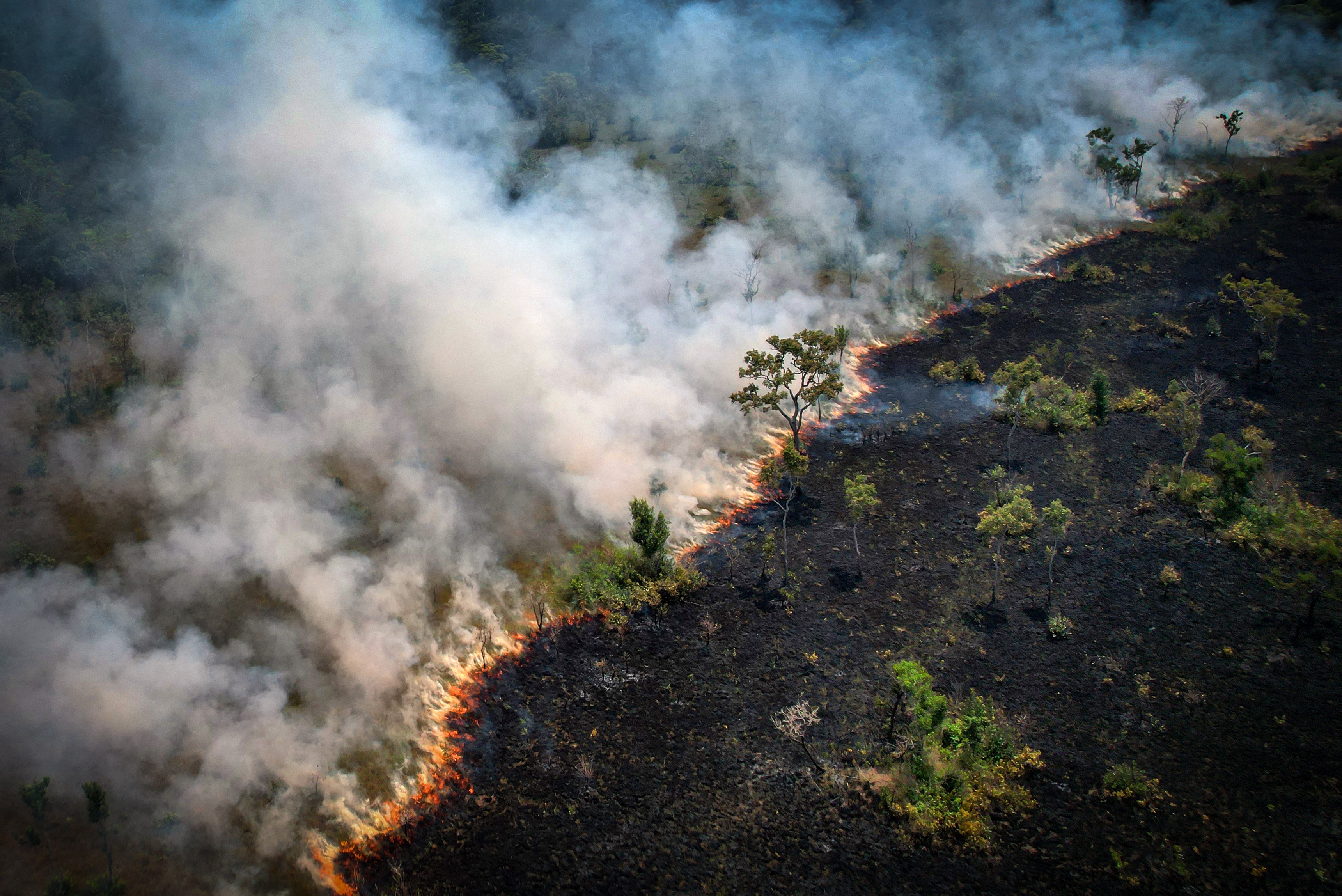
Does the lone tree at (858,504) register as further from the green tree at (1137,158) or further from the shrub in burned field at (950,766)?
the green tree at (1137,158)

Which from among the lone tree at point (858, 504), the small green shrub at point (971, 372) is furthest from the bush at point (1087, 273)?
the lone tree at point (858, 504)

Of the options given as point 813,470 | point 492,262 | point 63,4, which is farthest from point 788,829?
point 63,4

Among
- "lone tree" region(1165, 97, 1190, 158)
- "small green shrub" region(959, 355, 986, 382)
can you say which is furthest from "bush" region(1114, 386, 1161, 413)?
"lone tree" region(1165, 97, 1190, 158)

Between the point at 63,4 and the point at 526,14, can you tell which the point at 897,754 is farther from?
the point at 526,14

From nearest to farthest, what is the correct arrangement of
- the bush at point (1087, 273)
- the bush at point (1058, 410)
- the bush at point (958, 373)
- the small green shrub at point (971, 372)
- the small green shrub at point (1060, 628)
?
the small green shrub at point (1060, 628)
the bush at point (1058, 410)
the small green shrub at point (971, 372)
the bush at point (958, 373)
the bush at point (1087, 273)

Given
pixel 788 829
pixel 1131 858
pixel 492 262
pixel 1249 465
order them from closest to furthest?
1. pixel 1131 858
2. pixel 788 829
3. pixel 1249 465
4. pixel 492 262
